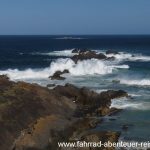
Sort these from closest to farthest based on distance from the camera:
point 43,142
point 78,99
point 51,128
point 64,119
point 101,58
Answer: point 43,142
point 51,128
point 64,119
point 78,99
point 101,58

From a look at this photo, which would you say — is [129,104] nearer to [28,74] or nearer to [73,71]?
[73,71]

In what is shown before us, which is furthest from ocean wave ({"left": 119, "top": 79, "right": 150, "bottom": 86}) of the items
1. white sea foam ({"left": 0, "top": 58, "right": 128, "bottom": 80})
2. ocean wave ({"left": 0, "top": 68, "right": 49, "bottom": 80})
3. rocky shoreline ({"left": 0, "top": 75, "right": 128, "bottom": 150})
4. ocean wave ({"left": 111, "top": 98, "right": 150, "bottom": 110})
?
ocean wave ({"left": 0, "top": 68, "right": 49, "bottom": 80})

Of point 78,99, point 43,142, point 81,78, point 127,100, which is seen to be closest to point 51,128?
point 43,142

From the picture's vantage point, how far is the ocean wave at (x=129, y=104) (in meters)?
36.0

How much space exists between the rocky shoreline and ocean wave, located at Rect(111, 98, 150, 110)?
2.38ft

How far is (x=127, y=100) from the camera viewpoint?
38812mm

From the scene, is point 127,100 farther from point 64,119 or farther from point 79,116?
point 64,119

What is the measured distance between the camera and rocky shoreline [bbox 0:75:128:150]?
2602 centimetres

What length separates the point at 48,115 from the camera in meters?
30.6

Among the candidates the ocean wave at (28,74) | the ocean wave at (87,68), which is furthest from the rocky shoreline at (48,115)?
the ocean wave at (87,68)

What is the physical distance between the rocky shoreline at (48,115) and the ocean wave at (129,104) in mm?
726

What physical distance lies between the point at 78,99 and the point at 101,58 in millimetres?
42842

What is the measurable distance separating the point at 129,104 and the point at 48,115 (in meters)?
9.26

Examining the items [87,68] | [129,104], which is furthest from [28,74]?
[129,104]
